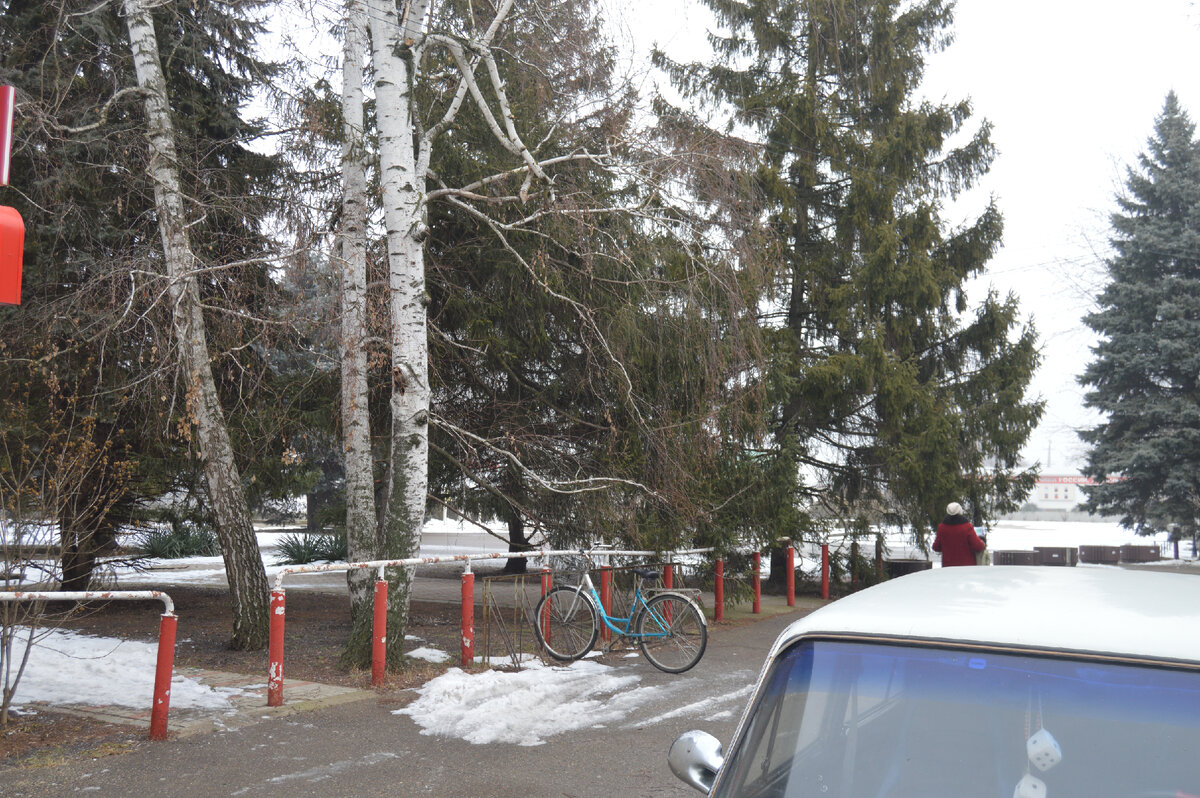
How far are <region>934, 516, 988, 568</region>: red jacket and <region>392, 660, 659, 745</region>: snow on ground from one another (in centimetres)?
473

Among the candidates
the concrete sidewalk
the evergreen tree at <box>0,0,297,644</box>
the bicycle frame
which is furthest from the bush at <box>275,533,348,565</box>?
the bicycle frame

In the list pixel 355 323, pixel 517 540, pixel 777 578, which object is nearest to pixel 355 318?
pixel 355 323

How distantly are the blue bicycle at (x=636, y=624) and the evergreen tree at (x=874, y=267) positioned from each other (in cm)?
795

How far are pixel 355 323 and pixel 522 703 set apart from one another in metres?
5.28

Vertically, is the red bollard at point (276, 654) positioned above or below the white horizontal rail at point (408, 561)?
below

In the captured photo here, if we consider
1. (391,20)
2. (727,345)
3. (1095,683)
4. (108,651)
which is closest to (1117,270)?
(727,345)

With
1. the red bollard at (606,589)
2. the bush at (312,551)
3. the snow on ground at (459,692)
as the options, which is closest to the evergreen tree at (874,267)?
the red bollard at (606,589)

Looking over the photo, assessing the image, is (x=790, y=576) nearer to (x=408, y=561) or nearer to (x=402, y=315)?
(x=408, y=561)

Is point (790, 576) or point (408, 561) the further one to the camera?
point (790, 576)

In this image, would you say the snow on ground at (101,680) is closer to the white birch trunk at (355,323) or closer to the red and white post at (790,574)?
the white birch trunk at (355,323)

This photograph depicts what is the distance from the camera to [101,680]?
9.19 m

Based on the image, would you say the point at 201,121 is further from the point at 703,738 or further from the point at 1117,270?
the point at 1117,270

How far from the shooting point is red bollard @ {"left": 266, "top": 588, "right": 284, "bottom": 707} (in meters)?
8.05

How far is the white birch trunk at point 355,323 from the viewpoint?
11352 millimetres
